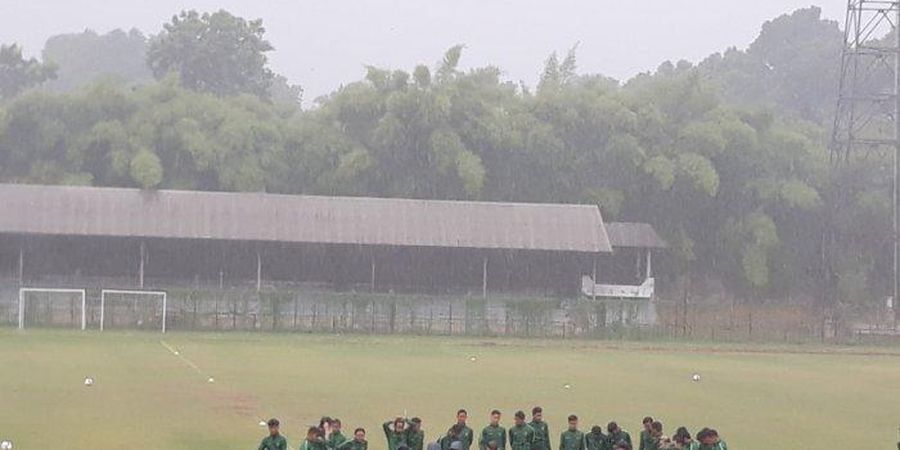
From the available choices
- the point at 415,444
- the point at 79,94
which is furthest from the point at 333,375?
the point at 79,94

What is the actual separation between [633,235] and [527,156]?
7.39 meters

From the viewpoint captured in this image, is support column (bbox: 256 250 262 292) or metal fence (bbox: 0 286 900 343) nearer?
metal fence (bbox: 0 286 900 343)

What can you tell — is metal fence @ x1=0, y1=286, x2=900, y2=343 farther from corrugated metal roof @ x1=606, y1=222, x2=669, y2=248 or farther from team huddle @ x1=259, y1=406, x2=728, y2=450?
team huddle @ x1=259, y1=406, x2=728, y2=450

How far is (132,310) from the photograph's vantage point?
53.6 meters

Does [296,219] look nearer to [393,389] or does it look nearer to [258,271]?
[258,271]

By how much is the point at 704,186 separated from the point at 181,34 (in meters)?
43.1

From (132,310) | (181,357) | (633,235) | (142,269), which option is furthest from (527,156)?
(181,357)

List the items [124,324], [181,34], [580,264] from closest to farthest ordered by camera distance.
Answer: [124,324] → [580,264] → [181,34]

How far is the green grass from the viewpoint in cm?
2422

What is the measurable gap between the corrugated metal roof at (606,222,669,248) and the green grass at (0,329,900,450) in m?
18.1

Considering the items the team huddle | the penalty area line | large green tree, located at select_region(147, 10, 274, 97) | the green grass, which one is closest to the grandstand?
the green grass

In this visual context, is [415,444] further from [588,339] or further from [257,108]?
[257,108]

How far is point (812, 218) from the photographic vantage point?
73.0 m

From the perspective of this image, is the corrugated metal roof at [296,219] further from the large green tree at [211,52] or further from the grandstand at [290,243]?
the large green tree at [211,52]
